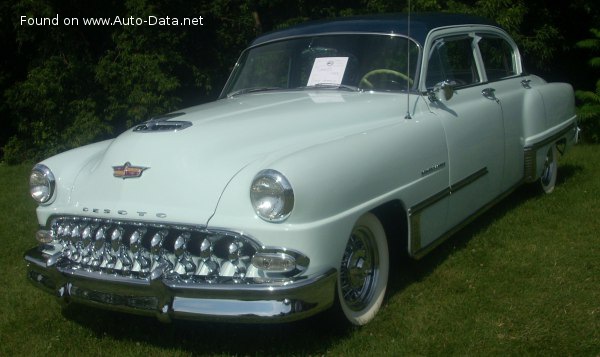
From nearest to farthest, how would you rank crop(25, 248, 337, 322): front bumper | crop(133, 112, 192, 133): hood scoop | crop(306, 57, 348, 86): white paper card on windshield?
crop(25, 248, 337, 322): front bumper
crop(133, 112, 192, 133): hood scoop
crop(306, 57, 348, 86): white paper card on windshield

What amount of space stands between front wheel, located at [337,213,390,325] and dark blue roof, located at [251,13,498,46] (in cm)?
153

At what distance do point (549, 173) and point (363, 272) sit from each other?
3453 mm

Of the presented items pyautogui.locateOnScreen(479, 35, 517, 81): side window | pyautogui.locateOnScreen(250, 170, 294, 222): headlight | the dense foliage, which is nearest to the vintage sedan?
pyautogui.locateOnScreen(250, 170, 294, 222): headlight

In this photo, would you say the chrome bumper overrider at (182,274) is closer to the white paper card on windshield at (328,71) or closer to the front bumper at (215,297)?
the front bumper at (215,297)

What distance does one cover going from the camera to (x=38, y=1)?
980 cm

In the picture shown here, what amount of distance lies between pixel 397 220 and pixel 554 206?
262 cm

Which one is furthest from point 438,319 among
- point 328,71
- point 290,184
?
point 328,71

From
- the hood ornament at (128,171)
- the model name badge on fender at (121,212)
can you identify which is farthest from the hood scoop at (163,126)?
the model name badge on fender at (121,212)

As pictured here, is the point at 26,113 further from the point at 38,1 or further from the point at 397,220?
the point at 397,220

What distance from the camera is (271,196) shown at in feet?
9.78

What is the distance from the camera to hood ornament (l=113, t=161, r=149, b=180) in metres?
3.32

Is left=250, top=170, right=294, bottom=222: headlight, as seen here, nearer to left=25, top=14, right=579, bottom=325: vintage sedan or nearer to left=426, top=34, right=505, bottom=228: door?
left=25, top=14, right=579, bottom=325: vintage sedan

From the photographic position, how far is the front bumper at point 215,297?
2918 mm

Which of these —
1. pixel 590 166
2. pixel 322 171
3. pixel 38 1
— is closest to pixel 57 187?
pixel 322 171
